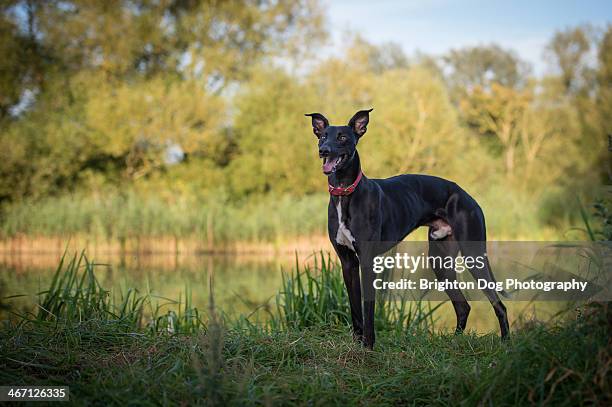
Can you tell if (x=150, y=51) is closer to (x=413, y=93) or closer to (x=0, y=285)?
(x=413, y=93)

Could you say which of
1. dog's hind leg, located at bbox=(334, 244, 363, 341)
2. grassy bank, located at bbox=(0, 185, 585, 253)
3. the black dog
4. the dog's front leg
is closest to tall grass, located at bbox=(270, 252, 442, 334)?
the black dog

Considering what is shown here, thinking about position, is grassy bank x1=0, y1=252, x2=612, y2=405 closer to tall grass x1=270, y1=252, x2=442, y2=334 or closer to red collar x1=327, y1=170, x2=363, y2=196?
tall grass x1=270, y1=252, x2=442, y2=334

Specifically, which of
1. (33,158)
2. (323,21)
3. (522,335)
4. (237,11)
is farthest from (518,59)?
(522,335)

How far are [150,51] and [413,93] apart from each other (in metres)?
11.1

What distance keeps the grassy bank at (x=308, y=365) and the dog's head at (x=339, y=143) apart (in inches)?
45.9

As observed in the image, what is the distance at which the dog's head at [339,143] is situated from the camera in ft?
13.2

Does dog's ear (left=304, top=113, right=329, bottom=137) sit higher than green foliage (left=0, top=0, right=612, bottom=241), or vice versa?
green foliage (left=0, top=0, right=612, bottom=241)

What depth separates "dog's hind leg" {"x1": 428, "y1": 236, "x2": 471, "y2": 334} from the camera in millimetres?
5145

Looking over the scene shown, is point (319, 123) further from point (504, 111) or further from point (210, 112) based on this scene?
point (504, 111)

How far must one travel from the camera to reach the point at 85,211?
16.1m

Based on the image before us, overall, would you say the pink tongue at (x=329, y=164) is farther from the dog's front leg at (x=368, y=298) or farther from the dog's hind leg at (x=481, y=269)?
the dog's hind leg at (x=481, y=269)

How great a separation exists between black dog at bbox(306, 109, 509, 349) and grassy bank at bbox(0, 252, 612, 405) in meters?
0.41

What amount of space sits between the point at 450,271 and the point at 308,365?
199 centimetres

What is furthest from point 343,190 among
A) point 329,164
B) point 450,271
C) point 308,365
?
point 450,271
